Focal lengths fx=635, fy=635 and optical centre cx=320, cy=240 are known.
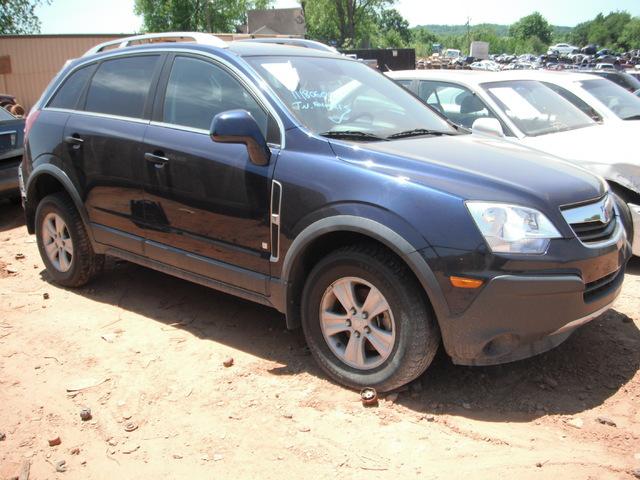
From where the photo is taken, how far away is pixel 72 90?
5.04m

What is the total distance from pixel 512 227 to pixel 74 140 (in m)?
3.33

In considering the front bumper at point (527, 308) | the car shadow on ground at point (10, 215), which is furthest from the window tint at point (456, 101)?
the car shadow on ground at point (10, 215)

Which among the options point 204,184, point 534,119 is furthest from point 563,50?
point 204,184

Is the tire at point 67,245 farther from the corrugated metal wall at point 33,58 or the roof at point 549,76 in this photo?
the corrugated metal wall at point 33,58

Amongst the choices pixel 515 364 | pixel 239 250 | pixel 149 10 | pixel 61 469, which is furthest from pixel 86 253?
pixel 149 10

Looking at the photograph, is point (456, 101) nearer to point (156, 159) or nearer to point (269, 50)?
point (269, 50)

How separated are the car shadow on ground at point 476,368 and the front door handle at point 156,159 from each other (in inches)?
46.0

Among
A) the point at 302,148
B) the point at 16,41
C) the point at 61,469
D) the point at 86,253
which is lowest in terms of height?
the point at 61,469

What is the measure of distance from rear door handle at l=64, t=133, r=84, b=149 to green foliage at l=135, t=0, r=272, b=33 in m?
39.3

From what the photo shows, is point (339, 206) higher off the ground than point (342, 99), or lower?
lower

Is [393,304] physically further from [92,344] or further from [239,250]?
[92,344]

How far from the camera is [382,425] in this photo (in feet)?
10.4

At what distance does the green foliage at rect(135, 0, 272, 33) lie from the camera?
42.4m

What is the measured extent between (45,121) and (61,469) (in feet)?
10.1
